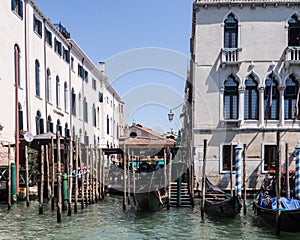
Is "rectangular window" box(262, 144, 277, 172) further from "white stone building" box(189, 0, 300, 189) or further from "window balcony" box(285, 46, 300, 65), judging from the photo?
"window balcony" box(285, 46, 300, 65)

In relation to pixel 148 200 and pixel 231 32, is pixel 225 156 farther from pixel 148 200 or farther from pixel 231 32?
pixel 231 32

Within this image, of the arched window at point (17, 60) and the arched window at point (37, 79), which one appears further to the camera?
the arched window at point (37, 79)

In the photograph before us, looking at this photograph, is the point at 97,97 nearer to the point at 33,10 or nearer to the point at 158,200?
the point at 33,10

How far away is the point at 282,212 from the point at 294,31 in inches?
265

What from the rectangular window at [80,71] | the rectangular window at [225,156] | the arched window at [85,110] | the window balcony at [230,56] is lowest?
the rectangular window at [225,156]

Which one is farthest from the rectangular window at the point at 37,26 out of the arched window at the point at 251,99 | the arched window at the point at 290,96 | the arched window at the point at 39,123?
the arched window at the point at 290,96

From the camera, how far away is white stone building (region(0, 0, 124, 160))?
12469mm

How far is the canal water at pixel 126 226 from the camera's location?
24.4 feet

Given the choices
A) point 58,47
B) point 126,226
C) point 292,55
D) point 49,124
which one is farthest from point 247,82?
point 58,47

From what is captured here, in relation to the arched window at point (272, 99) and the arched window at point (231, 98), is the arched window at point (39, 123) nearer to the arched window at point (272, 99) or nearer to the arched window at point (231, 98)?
the arched window at point (231, 98)

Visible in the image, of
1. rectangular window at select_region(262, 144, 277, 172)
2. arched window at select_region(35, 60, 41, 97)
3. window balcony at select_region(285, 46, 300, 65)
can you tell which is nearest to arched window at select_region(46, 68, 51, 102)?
arched window at select_region(35, 60, 41, 97)

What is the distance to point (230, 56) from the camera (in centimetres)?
1229

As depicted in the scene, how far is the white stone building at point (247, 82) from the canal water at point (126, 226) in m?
2.77

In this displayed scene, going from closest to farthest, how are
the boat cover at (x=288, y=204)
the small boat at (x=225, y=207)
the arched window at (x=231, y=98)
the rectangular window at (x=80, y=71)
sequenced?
the boat cover at (x=288, y=204) < the small boat at (x=225, y=207) < the arched window at (x=231, y=98) < the rectangular window at (x=80, y=71)
